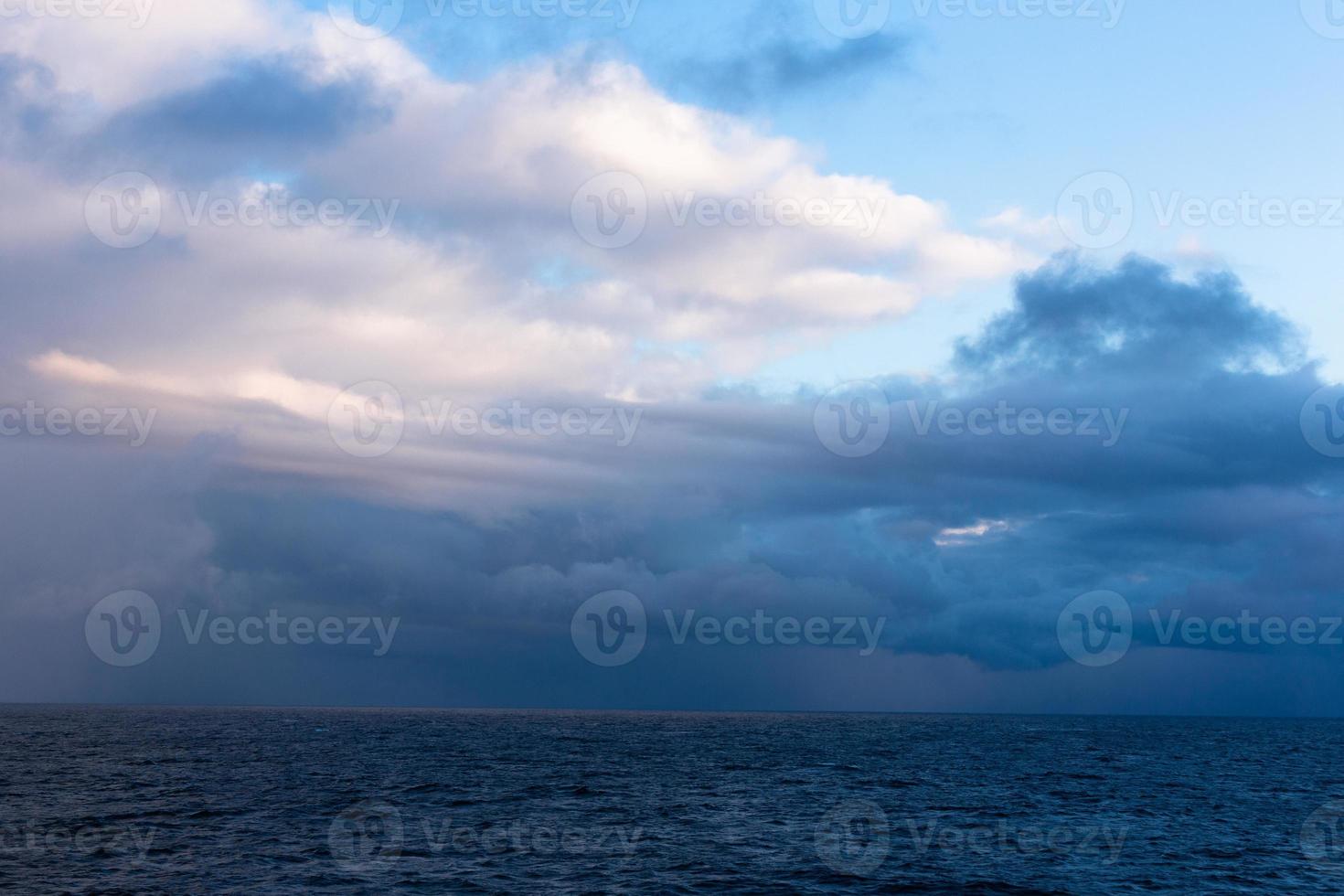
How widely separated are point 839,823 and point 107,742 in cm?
12258

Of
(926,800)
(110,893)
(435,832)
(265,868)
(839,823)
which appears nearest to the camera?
(110,893)

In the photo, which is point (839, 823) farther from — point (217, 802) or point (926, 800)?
point (217, 802)

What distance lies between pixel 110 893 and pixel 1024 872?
143 ft

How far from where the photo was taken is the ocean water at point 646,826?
→ 46.8 metres

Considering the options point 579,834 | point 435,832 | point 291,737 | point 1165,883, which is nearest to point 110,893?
point 435,832

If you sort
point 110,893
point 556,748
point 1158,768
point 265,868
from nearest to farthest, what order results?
point 110,893 → point 265,868 → point 1158,768 → point 556,748

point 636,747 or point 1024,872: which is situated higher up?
point 1024,872

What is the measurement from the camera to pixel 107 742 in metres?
141

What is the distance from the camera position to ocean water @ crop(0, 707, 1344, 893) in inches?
1842

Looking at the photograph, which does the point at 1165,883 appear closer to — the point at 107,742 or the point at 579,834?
the point at 579,834

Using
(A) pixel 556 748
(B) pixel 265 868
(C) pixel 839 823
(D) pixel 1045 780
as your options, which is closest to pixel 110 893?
(B) pixel 265 868

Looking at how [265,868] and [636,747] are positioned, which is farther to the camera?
[636,747]

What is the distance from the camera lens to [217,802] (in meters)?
69.9

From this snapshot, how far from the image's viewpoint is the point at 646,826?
61.8m
